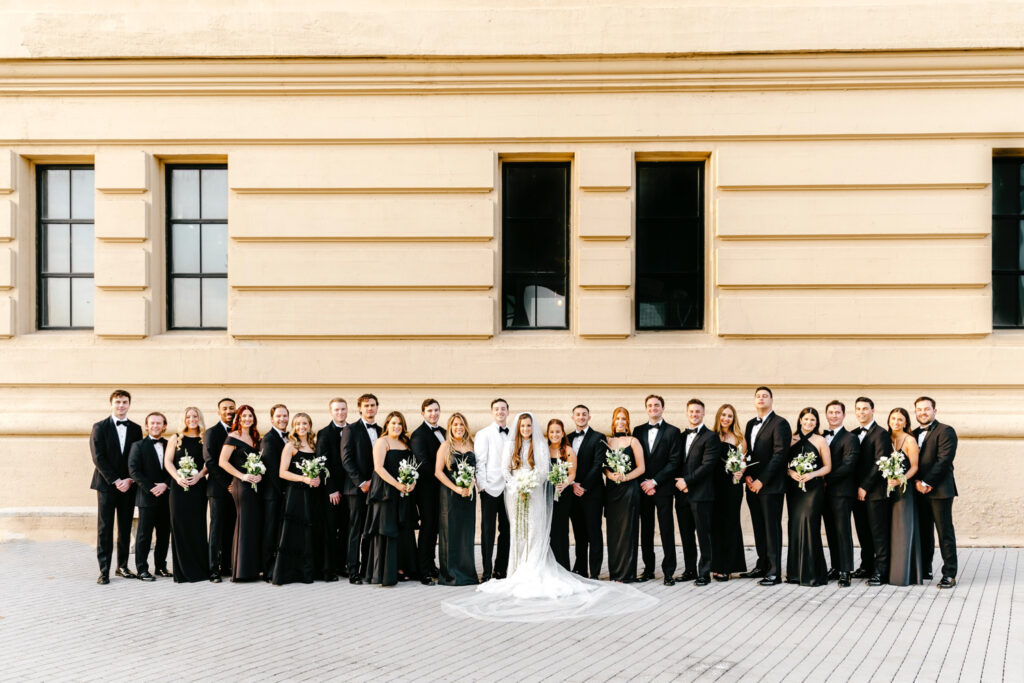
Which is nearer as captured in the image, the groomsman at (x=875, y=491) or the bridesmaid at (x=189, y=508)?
the groomsman at (x=875, y=491)

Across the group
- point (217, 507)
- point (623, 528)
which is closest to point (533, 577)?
point (623, 528)

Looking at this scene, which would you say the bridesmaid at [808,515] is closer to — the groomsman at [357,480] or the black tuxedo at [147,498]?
the groomsman at [357,480]

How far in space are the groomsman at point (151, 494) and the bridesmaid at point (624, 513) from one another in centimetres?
506

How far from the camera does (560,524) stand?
10.6 metres

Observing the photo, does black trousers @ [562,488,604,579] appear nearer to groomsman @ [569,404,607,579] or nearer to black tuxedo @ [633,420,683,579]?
groomsman @ [569,404,607,579]

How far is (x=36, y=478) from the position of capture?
41.4 ft

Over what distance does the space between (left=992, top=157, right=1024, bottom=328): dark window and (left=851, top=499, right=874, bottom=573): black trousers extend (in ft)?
13.2

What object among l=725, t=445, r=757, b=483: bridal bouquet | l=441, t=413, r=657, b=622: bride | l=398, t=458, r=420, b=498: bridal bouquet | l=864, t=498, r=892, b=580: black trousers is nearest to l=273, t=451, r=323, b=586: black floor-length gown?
l=398, t=458, r=420, b=498: bridal bouquet

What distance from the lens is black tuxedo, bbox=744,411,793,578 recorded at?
10.4 meters

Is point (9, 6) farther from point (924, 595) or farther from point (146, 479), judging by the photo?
point (924, 595)

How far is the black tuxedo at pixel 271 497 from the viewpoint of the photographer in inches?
412

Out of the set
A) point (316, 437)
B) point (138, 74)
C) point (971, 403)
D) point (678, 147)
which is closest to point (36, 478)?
point (316, 437)

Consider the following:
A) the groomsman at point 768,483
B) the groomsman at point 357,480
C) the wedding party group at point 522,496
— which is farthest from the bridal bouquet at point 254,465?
the groomsman at point 768,483

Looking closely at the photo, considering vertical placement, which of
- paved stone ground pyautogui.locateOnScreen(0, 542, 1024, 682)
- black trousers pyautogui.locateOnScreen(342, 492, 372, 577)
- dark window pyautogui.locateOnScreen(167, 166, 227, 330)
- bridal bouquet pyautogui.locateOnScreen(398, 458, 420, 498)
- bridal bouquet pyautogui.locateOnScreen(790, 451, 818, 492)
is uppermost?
dark window pyautogui.locateOnScreen(167, 166, 227, 330)
